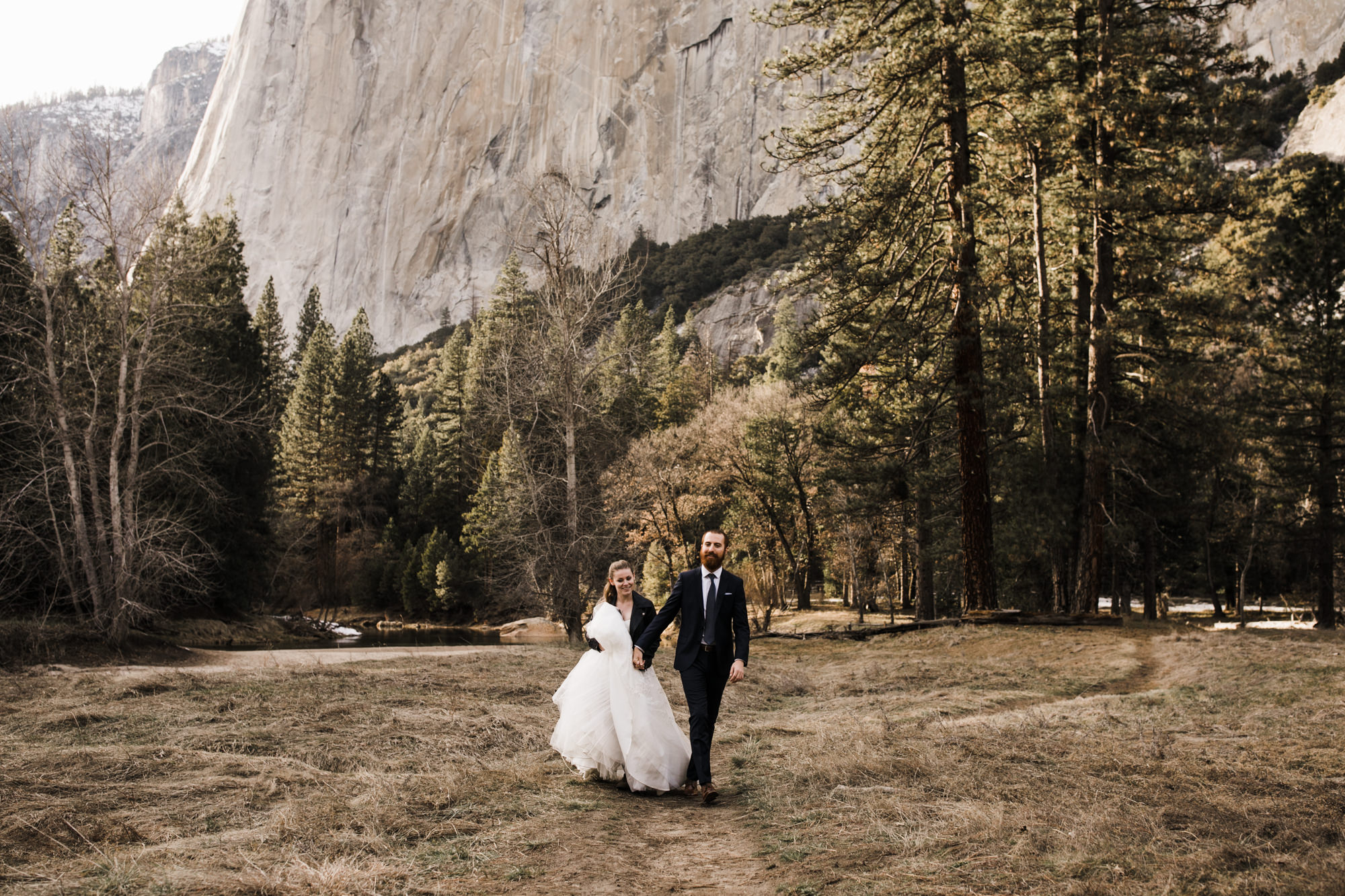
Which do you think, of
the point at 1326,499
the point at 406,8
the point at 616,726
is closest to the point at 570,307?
the point at 616,726

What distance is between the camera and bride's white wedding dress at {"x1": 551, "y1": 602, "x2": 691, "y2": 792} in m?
6.05

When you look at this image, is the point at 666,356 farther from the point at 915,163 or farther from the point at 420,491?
the point at 915,163

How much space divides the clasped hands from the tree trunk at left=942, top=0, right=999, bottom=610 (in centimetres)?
1018

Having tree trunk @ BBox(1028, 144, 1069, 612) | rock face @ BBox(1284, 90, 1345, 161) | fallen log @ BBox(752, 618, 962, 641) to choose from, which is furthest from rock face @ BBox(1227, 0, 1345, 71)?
fallen log @ BBox(752, 618, 962, 641)

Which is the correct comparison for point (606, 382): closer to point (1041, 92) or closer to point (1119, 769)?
point (1041, 92)

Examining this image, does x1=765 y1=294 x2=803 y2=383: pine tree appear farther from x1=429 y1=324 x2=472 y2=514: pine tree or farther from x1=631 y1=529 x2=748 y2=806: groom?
x1=429 y1=324 x2=472 y2=514: pine tree

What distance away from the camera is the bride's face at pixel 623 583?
632 cm

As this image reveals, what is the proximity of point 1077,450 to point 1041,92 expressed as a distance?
730 cm

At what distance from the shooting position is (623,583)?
6355 mm

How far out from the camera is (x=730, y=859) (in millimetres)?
4383

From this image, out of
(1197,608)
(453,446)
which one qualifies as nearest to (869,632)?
(1197,608)

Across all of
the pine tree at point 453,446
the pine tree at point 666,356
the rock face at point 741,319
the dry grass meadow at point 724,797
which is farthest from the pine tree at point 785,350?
the pine tree at point 453,446

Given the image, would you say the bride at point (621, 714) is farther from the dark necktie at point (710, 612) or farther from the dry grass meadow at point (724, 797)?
the dark necktie at point (710, 612)

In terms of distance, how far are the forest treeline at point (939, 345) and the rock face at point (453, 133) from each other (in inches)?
3130
